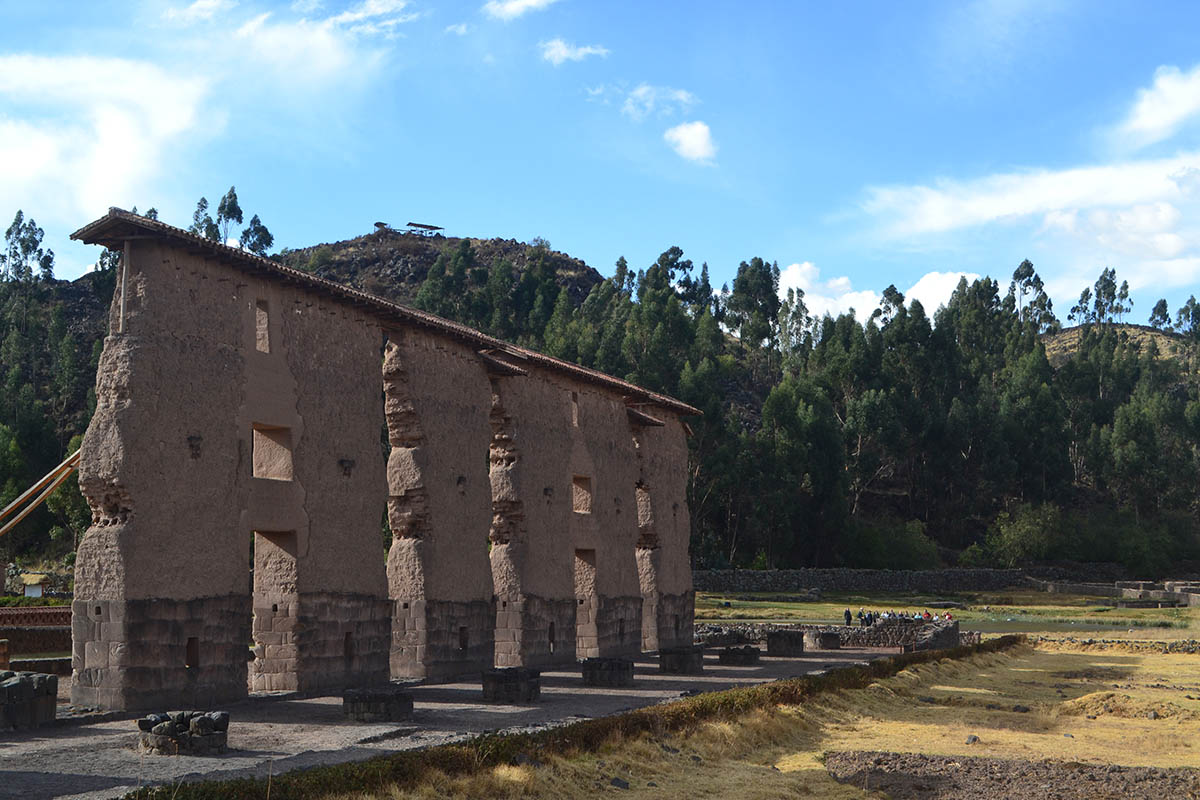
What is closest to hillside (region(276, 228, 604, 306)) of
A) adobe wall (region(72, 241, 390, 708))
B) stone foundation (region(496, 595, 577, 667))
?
stone foundation (region(496, 595, 577, 667))

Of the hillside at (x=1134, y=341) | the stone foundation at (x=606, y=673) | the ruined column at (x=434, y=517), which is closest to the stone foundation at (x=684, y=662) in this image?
the stone foundation at (x=606, y=673)

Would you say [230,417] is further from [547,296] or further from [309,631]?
[547,296]

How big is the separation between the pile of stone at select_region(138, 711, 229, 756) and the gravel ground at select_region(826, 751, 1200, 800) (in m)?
8.91

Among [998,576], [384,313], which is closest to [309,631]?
[384,313]

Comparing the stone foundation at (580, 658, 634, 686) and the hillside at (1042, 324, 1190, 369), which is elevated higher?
the hillside at (1042, 324, 1190, 369)

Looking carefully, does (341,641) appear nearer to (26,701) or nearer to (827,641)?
(26,701)

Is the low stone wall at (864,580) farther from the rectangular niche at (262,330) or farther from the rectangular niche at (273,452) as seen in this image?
the rectangular niche at (262,330)

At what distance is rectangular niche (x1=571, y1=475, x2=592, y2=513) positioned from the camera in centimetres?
3409

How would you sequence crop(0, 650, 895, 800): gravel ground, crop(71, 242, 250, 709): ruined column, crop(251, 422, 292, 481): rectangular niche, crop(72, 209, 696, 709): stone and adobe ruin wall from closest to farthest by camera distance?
crop(0, 650, 895, 800): gravel ground
crop(71, 242, 250, 709): ruined column
crop(72, 209, 696, 709): stone and adobe ruin wall
crop(251, 422, 292, 481): rectangular niche

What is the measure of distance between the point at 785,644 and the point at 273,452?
62.6 ft

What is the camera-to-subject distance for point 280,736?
17.0 meters

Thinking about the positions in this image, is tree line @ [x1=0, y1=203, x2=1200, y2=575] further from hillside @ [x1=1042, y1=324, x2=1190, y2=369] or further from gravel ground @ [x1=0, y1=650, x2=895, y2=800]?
gravel ground @ [x1=0, y1=650, x2=895, y2=800]

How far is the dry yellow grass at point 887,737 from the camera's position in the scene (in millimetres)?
14544

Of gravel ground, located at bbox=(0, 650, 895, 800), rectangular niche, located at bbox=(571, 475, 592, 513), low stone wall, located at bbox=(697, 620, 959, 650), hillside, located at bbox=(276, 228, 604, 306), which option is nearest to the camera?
gravel ground, located at bbox=(0, 650, 895, 800)
